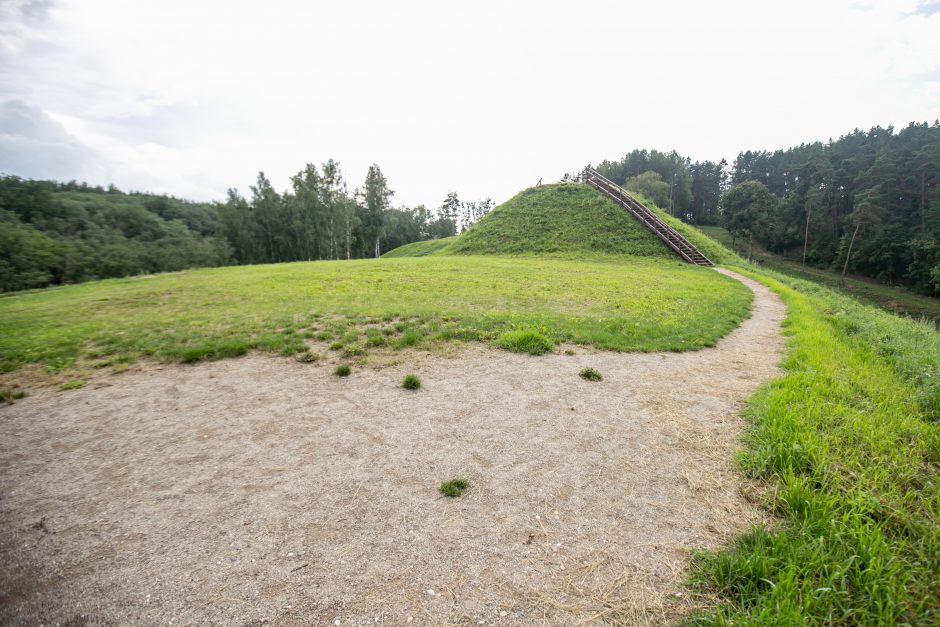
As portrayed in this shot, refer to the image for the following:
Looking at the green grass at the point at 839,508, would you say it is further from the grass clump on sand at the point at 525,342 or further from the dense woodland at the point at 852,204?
the dense woodland at the point at 852,204

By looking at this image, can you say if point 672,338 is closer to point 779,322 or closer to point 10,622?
point 779,322

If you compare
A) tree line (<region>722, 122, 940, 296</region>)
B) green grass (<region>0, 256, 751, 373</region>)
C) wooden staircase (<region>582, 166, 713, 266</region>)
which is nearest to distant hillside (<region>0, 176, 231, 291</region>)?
green grass (<region>0, 256, 751, 373</region>)

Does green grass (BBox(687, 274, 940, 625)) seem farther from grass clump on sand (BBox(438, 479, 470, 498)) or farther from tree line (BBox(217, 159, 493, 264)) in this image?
tree line (BBox(217, 159, 493, 264))

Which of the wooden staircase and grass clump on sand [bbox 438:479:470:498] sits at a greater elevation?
the wooden staircase

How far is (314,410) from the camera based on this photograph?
6.09 meters

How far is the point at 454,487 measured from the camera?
162 inches

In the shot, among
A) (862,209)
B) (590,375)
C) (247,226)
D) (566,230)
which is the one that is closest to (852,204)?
(862,209)

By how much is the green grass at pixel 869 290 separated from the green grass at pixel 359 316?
35.1 meters

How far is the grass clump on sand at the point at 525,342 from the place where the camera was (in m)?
8.93

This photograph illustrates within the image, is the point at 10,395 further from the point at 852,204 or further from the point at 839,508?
the point at 852,204

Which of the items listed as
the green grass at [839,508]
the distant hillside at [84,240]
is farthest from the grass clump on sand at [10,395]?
the distant hillside at [84,240]

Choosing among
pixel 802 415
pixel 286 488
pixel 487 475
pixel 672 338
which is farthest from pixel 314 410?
pixel 672 338

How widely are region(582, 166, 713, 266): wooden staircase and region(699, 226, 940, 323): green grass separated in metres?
18.3

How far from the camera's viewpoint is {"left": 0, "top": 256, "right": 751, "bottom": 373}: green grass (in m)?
9.36
